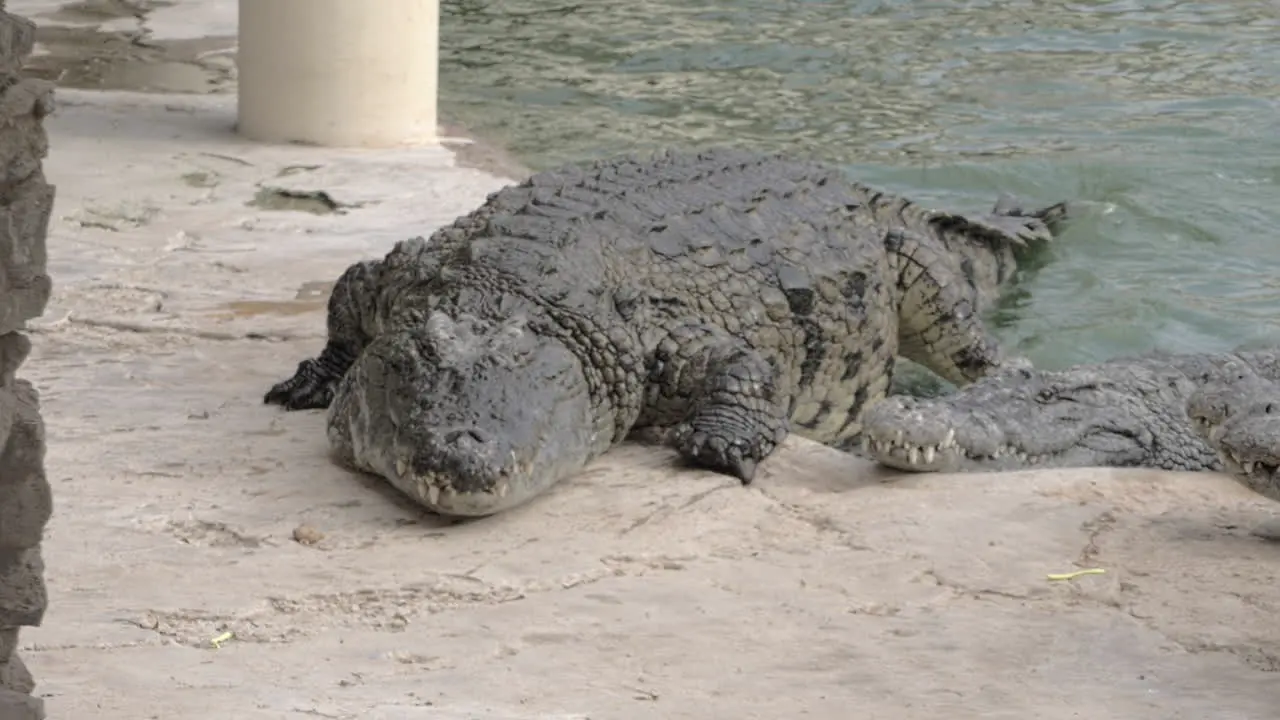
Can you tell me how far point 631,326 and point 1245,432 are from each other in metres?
1.96

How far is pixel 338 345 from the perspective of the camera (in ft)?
20.7

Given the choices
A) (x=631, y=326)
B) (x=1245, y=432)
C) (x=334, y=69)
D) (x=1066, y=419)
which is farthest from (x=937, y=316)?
(x=334, y=69)

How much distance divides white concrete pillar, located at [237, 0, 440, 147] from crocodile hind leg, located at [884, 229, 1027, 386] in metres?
3.29

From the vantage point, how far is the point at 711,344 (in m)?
5.98

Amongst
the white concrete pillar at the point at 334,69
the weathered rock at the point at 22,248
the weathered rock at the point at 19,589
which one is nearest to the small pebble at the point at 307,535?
the weathered rock at the point at 19,589

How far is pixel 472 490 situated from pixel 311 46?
499 cm

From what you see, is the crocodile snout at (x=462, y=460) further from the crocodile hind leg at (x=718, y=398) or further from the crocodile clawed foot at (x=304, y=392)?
the crocodile clawed foot at (x=304, y=392)

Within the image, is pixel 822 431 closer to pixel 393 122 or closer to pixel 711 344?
pixel 711 344

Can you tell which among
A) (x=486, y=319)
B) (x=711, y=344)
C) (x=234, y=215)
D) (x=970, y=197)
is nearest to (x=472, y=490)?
(x=486, y=319)

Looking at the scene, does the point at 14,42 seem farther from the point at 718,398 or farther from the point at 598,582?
the point at 718,398

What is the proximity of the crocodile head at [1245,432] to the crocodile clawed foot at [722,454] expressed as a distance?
1273mm

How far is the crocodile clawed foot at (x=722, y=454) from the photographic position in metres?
5.49

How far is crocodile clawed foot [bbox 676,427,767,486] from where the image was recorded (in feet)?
18.0

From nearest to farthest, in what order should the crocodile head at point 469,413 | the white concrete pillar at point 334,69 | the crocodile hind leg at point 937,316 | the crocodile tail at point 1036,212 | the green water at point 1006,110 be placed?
the crocodile head at point 469,413 < the crocodile hind leg at point 937,316 < the green water at point 1006,110 < the crocodile tail at point 1036,212 < the white concrete pillar at point 334,69
